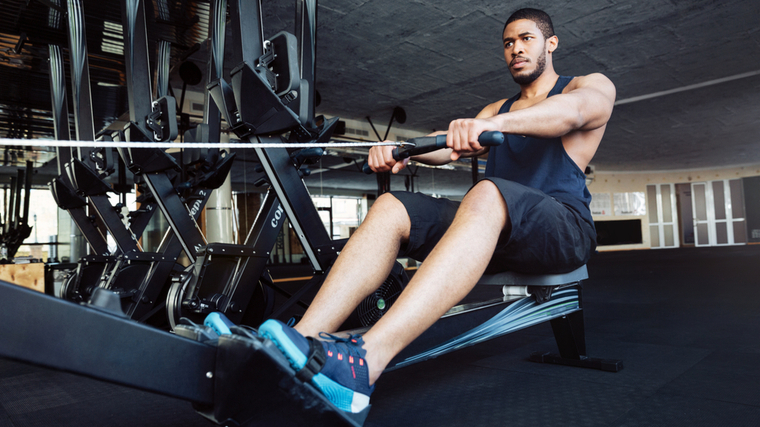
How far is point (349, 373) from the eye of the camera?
0.87m

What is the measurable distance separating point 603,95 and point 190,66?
16.9ft

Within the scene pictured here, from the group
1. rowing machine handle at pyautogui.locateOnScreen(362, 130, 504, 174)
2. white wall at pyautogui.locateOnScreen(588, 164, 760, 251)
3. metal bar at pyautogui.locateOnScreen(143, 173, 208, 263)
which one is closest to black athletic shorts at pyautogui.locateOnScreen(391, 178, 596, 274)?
rowing machine handle at pyautogui.locateOnScreen(362, 130, 504, 174)

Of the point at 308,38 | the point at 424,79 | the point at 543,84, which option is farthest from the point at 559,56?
the point at 543,84

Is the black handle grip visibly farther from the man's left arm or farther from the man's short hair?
the man's short hair

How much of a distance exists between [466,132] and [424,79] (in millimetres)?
5674

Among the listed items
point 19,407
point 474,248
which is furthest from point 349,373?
point 19,407

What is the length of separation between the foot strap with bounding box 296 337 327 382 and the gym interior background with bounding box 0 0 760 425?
865 millimetres

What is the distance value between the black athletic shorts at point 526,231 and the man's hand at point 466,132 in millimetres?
132

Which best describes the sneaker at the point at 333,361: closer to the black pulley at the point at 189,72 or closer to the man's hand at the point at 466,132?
the man's hand at the point at 466,132

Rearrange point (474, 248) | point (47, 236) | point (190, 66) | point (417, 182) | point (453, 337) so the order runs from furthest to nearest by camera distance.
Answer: point (417, 182), point (47, 236), point (190, 66), point (453, 337), point (474, 248)

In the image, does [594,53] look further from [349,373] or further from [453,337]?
[349,373]

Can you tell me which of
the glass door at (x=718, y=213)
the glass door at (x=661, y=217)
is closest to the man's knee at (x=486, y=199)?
the glass door at (x=661, y=217)

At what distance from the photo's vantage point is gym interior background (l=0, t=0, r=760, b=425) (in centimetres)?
420

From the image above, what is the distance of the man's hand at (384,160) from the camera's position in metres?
1.33
